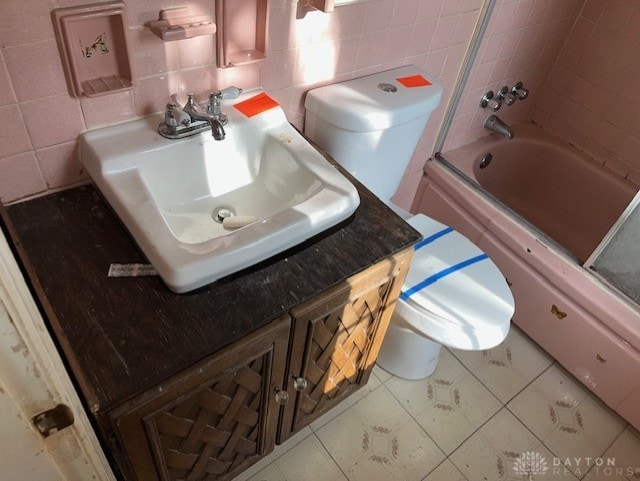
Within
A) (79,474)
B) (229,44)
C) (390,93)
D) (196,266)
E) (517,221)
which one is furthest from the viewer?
(517,221)

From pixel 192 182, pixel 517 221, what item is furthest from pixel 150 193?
pixel 517 221

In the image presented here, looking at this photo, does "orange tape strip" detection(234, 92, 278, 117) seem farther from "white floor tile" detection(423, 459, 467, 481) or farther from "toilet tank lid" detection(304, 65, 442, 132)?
"white floor tile" detection(423, 459, 467, 481)

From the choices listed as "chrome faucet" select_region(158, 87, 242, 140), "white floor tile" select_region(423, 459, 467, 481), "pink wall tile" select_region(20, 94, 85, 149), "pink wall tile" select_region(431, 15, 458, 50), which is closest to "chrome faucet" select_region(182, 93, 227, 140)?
"chrome faucet" select_region(158, 87, 242, 140)

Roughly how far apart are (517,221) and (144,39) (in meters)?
1.35

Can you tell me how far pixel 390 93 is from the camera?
135 centimetres

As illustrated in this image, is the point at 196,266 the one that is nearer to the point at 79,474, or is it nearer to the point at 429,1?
the point at 79,474

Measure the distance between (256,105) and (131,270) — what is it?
50cm

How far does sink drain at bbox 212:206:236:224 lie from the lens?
43.9 inches

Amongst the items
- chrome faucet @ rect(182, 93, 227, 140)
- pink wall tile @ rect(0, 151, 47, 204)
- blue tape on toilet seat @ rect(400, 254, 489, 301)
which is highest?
chrome faucet @ rect(182, 93, 227, 140)

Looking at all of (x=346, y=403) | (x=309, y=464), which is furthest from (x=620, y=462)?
(x=309, y=464)

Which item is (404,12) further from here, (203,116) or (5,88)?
(5,88)

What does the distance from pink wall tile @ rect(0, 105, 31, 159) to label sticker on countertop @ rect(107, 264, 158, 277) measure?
11.6 inches

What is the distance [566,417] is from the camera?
1686mm

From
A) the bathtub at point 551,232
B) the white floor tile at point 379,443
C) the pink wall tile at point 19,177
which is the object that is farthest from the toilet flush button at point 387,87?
the white floor tile at point 379,443
